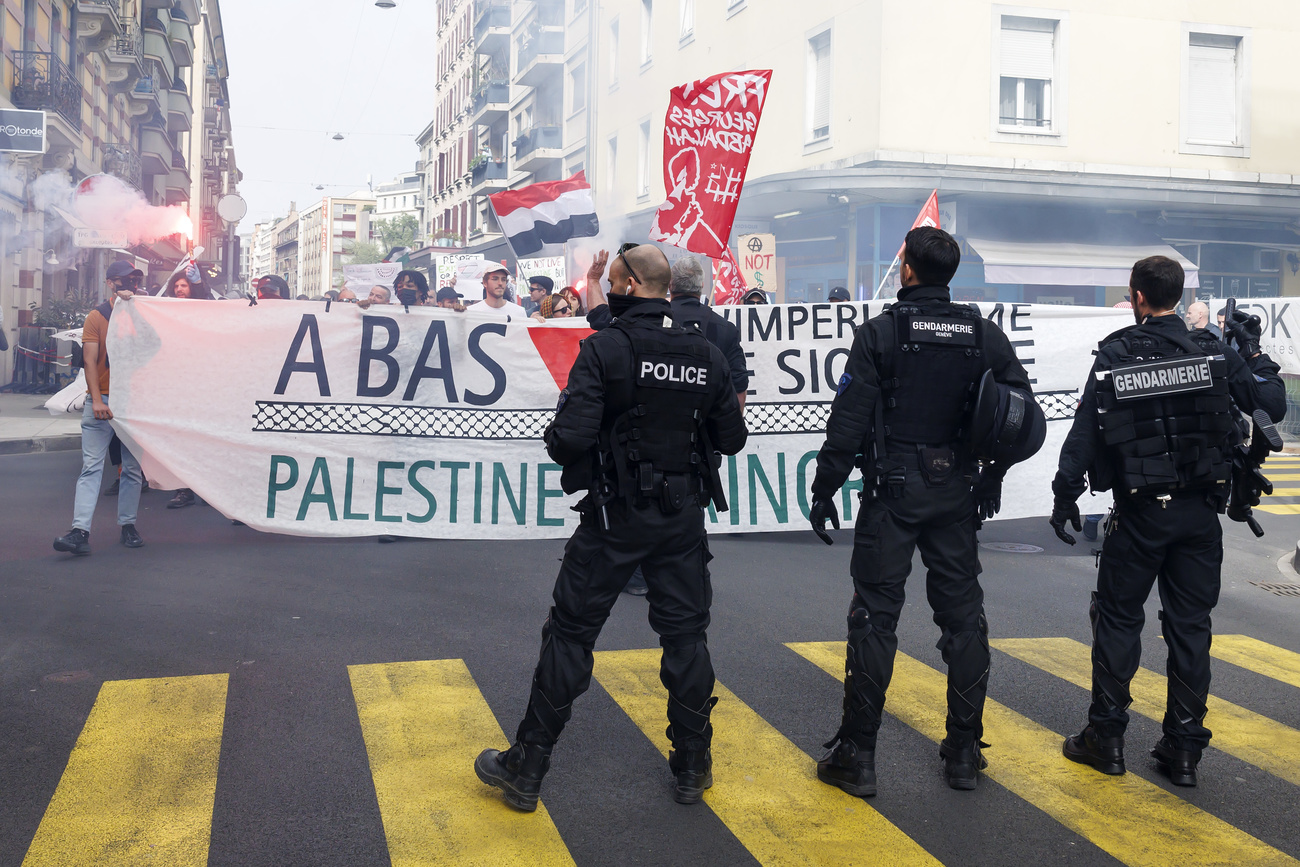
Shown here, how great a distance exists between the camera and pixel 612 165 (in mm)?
33062

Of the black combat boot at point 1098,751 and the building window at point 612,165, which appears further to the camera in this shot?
the building window at point 612,165

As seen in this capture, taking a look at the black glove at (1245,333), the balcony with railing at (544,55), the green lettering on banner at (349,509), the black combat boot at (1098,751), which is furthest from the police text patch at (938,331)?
the balcony with railing at (544,55)

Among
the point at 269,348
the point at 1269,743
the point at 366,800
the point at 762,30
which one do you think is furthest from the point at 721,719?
the point at 762,30

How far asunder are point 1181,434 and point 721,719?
212 centimetres

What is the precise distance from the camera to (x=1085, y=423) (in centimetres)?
448

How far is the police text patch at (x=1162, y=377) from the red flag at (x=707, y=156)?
513 cm

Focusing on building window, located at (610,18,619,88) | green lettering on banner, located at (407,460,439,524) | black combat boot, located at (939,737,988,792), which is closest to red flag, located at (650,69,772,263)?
green lettering on banner, located at (407,460,439,524)

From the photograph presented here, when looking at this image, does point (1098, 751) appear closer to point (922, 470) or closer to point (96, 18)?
point (922, 470)

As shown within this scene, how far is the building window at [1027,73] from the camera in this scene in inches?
820

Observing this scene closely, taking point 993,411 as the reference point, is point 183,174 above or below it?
above

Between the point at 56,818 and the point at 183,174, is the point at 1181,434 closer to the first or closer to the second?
the point at 56,818

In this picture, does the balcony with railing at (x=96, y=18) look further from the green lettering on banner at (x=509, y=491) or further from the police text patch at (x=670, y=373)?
the police text patch at (x=670, y=373)

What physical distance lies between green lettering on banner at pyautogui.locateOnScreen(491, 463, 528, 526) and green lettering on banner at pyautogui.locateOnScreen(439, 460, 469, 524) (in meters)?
0.23

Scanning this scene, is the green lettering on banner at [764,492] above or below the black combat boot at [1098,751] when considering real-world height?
above
